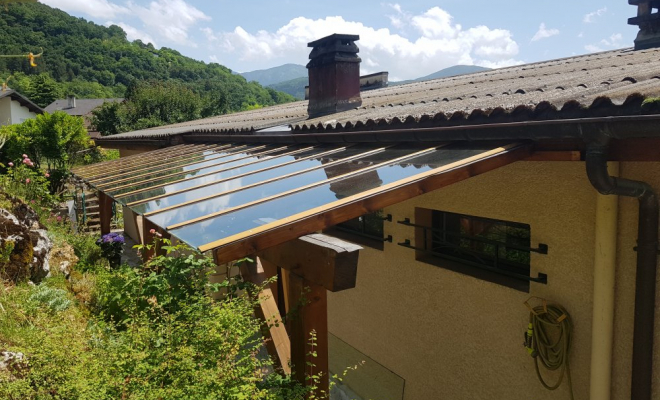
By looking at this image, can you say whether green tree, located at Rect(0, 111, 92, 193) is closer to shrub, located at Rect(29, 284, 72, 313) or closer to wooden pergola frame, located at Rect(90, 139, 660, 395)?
shrub, located at Rect(29, 284, 72, 313)

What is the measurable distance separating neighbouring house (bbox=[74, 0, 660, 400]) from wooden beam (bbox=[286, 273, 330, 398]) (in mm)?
13

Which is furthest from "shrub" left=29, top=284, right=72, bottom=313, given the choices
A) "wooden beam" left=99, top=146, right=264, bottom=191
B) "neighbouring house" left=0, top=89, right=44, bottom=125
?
"neighbouring house" left=0, top=89, right=44, bottom=125

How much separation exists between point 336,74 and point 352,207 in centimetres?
539

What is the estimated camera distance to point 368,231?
6.07 meters

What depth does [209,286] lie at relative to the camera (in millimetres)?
3365

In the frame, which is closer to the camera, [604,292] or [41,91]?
[604,292]

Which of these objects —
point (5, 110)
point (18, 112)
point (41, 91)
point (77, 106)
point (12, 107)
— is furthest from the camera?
point (41, 91)

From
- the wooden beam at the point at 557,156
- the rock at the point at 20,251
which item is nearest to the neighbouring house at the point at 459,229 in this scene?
the wooden beam at the point at 557,156

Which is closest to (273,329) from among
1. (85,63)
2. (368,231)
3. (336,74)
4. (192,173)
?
(192,173)

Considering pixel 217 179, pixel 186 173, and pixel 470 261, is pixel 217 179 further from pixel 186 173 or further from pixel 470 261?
pixel 470 261

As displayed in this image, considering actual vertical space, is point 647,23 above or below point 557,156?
above

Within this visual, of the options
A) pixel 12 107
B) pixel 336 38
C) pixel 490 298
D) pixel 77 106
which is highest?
pixel 77 106

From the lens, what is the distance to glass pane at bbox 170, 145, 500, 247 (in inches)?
102

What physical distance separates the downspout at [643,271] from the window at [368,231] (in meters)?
2.79
